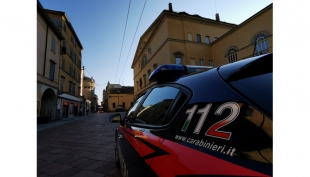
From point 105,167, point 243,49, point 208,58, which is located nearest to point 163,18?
point 208,58

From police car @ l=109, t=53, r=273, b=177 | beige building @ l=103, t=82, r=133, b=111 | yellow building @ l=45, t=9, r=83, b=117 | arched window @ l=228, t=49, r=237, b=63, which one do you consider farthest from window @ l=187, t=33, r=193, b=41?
beige building @ l=103, t=82, r=133, b=111

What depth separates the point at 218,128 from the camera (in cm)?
65

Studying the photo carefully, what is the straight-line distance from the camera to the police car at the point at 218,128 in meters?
0.53

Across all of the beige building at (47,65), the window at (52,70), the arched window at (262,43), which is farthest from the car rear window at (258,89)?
the window at (52,70)

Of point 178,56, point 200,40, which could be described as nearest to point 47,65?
point 178,56

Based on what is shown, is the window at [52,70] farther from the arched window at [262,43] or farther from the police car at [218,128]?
the arched window at [262,43]

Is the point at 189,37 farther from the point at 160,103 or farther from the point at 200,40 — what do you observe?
the point at 160,103

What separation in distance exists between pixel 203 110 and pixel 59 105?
20.3 metres

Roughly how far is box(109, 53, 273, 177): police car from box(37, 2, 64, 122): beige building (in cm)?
1544

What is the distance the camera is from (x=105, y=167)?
292cm

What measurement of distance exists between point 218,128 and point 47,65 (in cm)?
1789

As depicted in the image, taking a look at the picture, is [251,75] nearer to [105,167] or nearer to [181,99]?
[181,99]

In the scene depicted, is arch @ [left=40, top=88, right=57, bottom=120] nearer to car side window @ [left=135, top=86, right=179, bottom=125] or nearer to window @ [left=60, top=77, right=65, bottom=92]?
window @ [left=60, top=77, right=65, bottom=92]

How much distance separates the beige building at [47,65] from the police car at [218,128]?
15.4 m
